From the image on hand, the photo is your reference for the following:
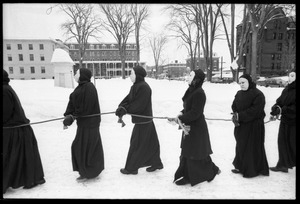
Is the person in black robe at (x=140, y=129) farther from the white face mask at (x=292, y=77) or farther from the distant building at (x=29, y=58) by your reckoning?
the distant building at (x=29, y=58)

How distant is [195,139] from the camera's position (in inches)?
159

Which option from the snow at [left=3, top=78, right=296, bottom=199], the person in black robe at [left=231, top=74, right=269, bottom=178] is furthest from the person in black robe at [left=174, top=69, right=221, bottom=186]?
the person in black robe at [left=231, top=74, right=269, bottom=178]

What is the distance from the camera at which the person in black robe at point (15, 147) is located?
12.4ft

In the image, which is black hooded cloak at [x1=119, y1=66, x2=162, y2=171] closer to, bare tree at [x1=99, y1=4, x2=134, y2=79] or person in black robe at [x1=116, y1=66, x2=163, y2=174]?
person in black robe at [x1=116, y1=66, x2=163, y2=174]

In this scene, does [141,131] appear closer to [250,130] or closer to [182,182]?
[182,182]

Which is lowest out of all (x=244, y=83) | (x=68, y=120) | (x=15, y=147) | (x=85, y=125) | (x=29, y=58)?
(x=15, y=147)

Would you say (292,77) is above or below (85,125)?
above

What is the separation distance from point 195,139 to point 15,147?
2901mm

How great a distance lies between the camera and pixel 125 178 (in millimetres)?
4445

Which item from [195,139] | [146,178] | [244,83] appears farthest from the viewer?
[146,178]

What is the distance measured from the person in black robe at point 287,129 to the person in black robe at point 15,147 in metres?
4.39

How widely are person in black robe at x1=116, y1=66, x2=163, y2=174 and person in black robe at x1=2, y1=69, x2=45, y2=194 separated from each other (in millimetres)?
1586

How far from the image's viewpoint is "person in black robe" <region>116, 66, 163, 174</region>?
4594 mm

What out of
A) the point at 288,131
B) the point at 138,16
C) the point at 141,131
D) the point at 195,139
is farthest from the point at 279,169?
the point at 138,16
